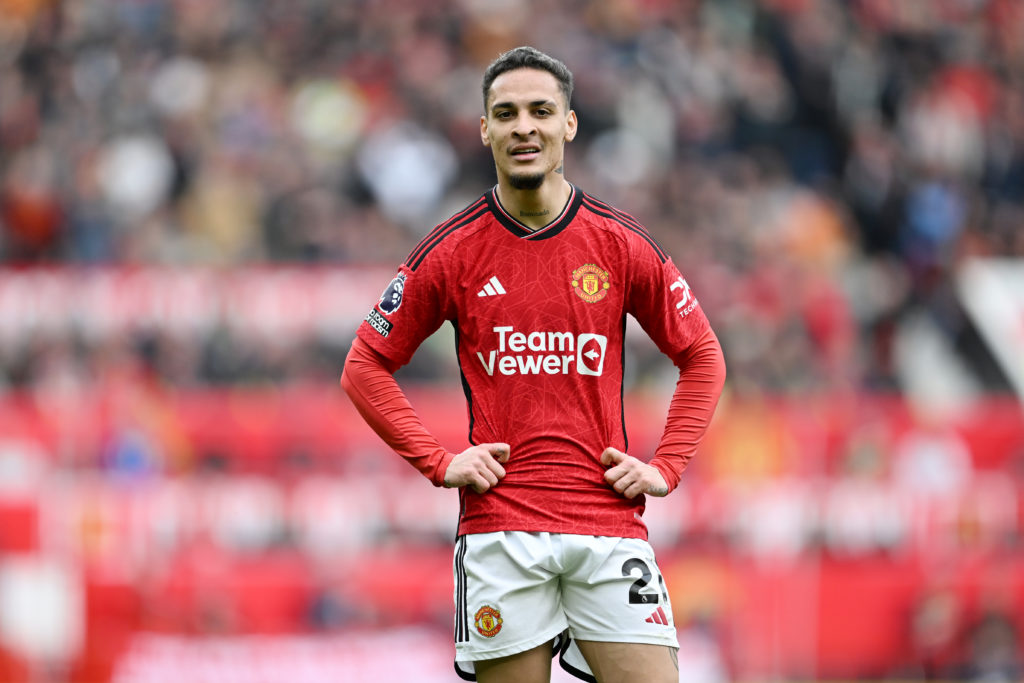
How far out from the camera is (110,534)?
989 cm

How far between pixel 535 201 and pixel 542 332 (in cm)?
40

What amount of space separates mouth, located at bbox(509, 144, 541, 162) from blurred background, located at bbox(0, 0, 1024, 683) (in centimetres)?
563

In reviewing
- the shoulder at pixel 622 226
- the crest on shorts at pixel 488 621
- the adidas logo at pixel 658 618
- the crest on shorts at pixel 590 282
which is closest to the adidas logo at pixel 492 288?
the crest on shorts at pixel 590 282

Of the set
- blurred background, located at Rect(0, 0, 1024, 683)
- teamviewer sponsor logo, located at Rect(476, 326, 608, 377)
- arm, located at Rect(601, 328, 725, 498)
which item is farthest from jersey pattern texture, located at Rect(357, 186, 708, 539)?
blurred background, located at Rect(0, 0, 1024, 683)

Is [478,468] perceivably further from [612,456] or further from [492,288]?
[492,288]

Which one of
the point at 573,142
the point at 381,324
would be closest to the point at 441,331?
the point at 573,142

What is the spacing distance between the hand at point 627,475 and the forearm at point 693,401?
18cm

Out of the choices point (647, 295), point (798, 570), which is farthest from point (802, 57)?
point (647, 295)

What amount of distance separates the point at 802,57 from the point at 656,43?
4.74ft

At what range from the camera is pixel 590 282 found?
15.0 feet

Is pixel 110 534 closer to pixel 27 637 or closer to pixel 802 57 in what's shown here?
pixel 27 637

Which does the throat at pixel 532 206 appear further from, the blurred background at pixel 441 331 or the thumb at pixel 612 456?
the blurred background at pixel 441 331

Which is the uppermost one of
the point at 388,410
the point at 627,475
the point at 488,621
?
the point at 388,410

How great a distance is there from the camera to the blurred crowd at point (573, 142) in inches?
497
